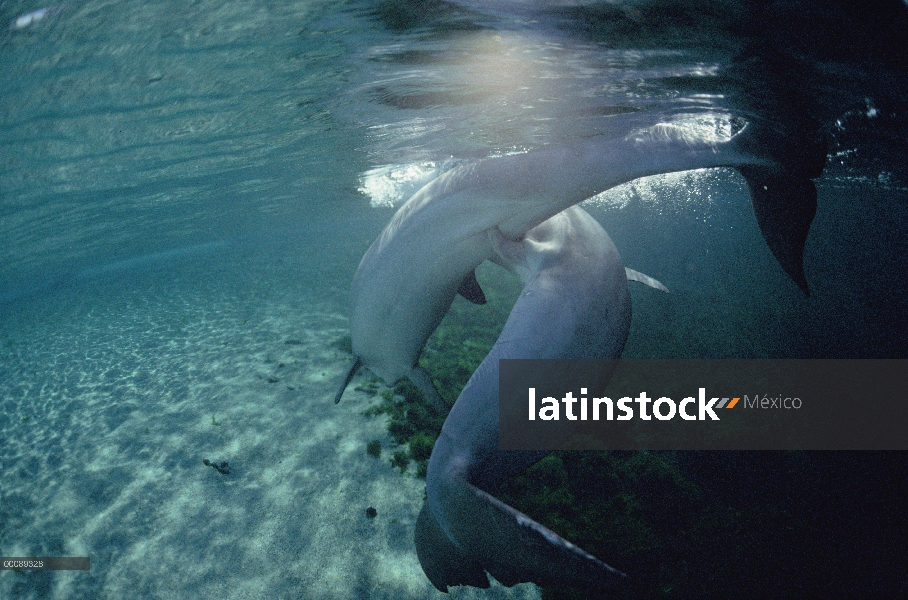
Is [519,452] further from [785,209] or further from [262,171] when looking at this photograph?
[262,171]

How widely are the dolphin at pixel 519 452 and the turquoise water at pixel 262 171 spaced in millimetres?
3282

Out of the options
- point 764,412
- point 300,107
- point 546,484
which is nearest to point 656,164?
point 546,484

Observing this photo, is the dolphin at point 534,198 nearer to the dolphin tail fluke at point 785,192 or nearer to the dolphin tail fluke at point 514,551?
the dolphin tail fluke at point 785,192

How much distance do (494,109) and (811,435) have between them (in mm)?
9631

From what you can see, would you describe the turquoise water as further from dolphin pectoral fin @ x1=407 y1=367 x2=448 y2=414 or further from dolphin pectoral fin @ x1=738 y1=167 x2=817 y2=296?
dolphin pectoral fin @ x1=738 y1=167 x2=817 y2=296

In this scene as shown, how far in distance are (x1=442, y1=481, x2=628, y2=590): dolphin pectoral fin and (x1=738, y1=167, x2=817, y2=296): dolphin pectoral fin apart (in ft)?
8.72

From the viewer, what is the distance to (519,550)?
187 centimetres

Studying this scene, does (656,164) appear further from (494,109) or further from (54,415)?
(54,415)

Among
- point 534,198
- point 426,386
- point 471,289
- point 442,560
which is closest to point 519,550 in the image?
point 442,560

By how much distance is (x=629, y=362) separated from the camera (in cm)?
1137

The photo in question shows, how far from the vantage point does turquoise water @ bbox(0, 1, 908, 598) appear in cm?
505

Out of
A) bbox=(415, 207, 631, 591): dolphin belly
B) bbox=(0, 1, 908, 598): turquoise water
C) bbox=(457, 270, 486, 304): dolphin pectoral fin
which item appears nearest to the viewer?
bbox=(415, 207, 631, 591): dolphin belly

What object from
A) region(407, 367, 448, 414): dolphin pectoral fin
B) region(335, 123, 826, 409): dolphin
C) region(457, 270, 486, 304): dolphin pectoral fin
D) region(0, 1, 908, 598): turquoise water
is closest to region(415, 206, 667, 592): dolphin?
region(335, 123, 826, 409): dolphin

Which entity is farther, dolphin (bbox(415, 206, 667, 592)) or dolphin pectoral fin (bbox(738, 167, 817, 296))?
dolphin pectoral fin (bbox(738, 167, 817, 296))
